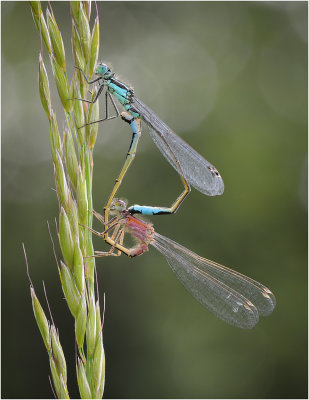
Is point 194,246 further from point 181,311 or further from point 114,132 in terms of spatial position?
point 114,132

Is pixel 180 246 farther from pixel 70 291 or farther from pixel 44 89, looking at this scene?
pixel 44 89

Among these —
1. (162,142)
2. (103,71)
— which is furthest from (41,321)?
(162,142)

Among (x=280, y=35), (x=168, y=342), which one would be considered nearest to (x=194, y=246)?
(x=168, y=342)

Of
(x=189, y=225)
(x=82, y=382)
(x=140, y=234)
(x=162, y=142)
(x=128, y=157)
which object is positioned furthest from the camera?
(x=189, y=225)

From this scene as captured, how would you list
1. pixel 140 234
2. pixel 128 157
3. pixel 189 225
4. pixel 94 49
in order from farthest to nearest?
1. pixel 189 225
2. pixel 140 234
3. pixel 128 157
4. pixel 94 49

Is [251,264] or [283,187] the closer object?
[251,264]

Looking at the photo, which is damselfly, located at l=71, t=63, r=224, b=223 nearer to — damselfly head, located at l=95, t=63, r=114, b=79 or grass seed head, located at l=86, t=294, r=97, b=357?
damselfly head, located at l=95, t=63, r=114, b=79

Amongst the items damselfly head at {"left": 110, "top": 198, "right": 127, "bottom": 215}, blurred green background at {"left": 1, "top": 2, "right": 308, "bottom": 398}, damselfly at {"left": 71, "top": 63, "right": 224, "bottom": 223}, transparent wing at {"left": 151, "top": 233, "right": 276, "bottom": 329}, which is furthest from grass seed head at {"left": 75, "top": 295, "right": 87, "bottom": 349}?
blurred green background at {"left": 1, "top": 2, "right": 308, "bottom": 398}
